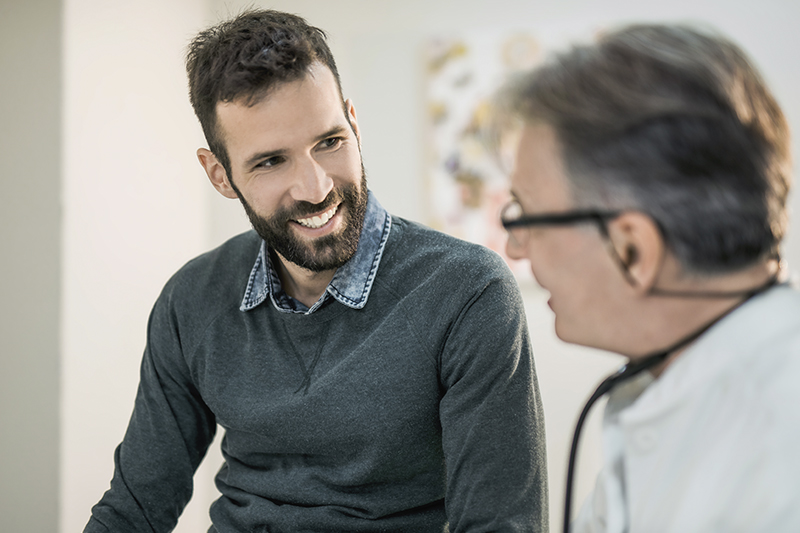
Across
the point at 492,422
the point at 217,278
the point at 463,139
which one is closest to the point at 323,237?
the point at 217,278

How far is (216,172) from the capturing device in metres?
1.39

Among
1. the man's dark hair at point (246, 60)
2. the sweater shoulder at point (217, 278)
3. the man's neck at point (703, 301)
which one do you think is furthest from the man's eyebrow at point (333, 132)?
the man's neck at point (703, 301)

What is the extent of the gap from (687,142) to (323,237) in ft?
2.38

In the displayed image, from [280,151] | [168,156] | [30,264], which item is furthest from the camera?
[168,156]

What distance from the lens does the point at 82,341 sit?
192 cm

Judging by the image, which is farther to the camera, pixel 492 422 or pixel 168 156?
pixel 168 156

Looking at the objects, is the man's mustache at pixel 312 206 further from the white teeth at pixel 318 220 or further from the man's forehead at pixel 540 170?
the man's forehead at pixel 540 170

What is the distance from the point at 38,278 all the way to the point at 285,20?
109 cm

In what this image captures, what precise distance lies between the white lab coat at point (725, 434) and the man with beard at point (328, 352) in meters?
0.37

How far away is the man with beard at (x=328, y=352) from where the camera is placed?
1.10 meters

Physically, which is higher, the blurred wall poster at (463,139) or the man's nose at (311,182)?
the blurred wall poster at (463,139)

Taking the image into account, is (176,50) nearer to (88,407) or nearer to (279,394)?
(88,407)

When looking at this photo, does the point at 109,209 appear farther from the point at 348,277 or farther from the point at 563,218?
the point at 563,218

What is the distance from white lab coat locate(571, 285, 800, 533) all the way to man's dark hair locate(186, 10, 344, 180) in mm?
803
